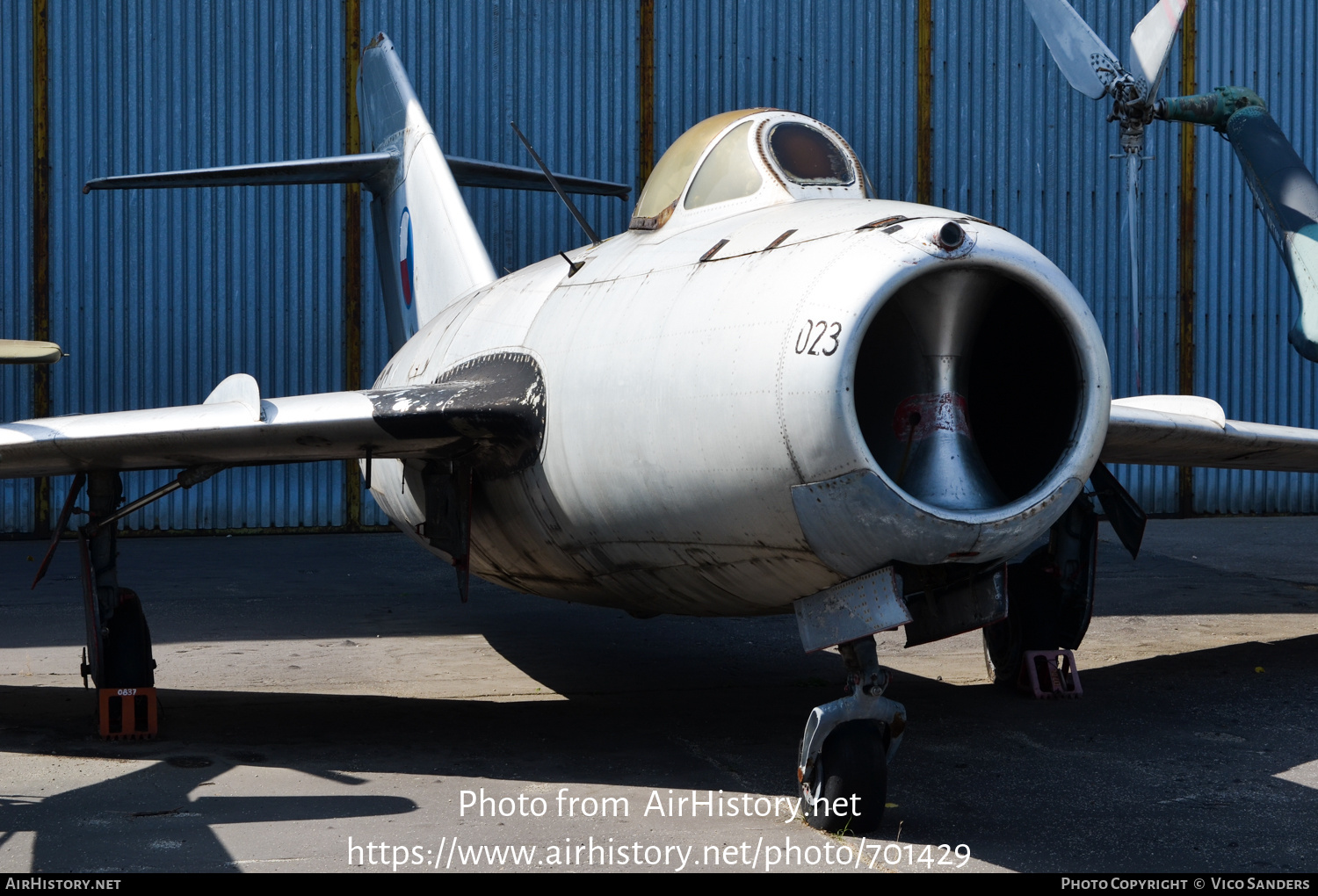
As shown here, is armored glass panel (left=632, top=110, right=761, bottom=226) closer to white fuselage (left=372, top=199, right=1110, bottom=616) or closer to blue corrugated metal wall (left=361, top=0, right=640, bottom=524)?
white fuselage (left=372, top=199, right=1110, bottom=616)

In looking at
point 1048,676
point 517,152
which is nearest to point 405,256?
point 1048,676

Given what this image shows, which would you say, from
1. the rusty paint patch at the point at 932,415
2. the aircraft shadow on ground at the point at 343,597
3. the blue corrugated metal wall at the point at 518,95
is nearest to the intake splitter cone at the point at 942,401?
the rusty paint patch at the point at 932,415

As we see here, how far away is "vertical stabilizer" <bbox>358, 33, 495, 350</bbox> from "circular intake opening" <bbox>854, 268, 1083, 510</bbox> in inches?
Answer: 169

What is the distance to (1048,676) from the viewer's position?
773 cm

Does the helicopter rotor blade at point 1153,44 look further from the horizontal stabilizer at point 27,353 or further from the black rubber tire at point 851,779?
the horizontal stabilizer at point 27,353

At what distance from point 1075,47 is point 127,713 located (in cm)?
1105

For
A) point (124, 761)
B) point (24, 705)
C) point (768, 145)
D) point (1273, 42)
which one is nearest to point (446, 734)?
point (124, 761)

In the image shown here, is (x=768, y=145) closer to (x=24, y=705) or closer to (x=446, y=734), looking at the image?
(x=446, y=734)

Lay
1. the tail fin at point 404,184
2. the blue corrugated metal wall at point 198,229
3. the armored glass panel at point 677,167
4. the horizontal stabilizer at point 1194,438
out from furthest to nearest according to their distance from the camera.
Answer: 1. the blue corrugated metal wall at point 198,229
2. the tail fin at point 404,184
3. the horizontal stabilizer at point 1194,438
4. the armored glass panel at point 677,167

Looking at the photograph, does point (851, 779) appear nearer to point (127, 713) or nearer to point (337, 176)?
point (127, 713)

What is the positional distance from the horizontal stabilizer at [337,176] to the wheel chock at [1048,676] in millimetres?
4882

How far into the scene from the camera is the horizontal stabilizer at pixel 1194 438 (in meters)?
7.33
